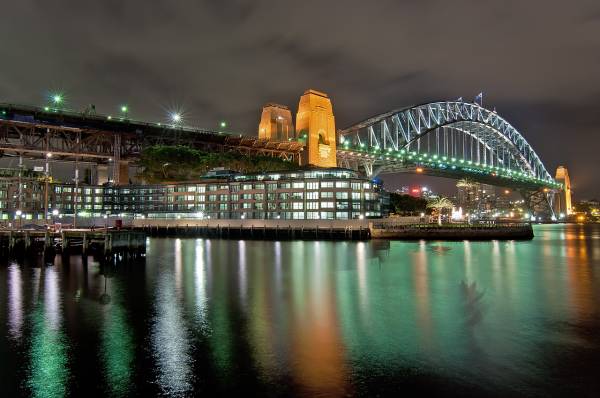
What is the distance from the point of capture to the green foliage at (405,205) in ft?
506

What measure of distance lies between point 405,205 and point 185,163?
79.3m

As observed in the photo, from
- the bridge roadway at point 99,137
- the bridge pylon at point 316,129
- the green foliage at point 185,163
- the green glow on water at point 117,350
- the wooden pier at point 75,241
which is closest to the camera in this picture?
the green glow on water at point 117,350

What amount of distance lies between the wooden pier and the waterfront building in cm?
2872

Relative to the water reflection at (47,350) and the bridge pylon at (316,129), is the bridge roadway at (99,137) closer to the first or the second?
the bridge pylon at (316,129)

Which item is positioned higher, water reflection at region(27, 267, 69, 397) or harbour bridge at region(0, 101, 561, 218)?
harbour bridge at region(0, 101, 561, 218)

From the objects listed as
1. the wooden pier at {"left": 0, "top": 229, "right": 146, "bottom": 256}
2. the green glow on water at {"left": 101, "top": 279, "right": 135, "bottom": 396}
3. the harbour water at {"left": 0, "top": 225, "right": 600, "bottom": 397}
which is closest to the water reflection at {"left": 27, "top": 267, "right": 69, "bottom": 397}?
the harbour water at {"left": 0, "top": 225, "right": 600, "bottom": 397}

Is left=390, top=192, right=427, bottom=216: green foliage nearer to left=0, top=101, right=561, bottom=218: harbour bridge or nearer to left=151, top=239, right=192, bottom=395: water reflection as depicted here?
left=0, top=101, right=561, bottom=218: harbour bridge

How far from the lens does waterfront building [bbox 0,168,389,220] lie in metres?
102

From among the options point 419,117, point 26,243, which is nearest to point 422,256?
point 26,243

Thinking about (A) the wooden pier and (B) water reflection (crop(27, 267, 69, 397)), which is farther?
(A) the wooden pier

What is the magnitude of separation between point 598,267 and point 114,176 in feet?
422

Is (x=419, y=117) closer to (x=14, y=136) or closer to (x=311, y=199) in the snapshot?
(x=311, y=199)

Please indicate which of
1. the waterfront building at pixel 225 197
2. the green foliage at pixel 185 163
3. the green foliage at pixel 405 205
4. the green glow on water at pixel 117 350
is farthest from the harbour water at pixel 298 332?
the green foliage at pixel 405 205

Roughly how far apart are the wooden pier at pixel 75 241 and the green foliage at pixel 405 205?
110100mm
